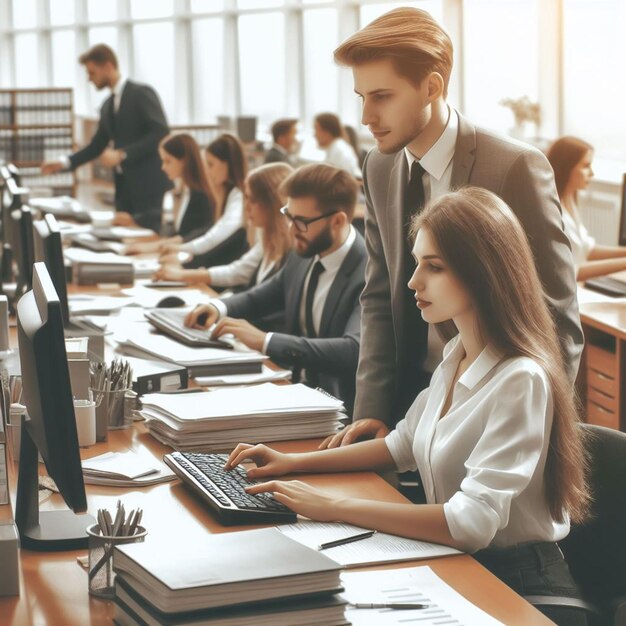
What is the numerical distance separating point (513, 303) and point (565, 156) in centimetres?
331

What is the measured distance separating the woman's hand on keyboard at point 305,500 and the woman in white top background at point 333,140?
680cm

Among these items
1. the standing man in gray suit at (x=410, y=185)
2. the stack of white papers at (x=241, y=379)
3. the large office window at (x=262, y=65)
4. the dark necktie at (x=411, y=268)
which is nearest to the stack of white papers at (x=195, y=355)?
the stack of white papers at (x=241, y=379)

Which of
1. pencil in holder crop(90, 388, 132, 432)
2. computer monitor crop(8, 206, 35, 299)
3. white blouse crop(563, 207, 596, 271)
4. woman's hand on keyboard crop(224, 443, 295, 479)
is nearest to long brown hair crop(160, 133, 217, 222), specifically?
computer monitor crop(8, 206, 35, 299)

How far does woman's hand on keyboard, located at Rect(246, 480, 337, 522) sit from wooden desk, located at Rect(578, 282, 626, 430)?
2.30m

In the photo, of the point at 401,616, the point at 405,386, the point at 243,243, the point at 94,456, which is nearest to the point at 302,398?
the point at 405,386

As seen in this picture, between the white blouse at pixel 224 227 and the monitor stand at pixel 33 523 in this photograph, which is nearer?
the monitor stand at pixel 33 523

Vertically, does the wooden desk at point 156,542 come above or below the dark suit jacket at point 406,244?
below

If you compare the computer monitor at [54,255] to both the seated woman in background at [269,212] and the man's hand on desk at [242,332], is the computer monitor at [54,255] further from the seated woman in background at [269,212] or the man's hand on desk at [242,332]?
the seated woman in background at [269,212]

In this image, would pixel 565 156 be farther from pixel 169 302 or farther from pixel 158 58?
pixel 158 58

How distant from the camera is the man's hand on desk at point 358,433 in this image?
7.49ft

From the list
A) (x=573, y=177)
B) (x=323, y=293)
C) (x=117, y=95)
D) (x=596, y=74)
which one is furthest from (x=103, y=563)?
(x=596, y=74)

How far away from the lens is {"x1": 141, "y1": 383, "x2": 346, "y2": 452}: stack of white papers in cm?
229

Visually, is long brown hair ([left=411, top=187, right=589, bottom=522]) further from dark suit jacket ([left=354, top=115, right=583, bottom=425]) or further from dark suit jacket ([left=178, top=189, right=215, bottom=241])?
dark suit jacket ([left=178, top=189, right=215, bottom=241])

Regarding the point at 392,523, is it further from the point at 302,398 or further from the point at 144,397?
the point at 144,397
